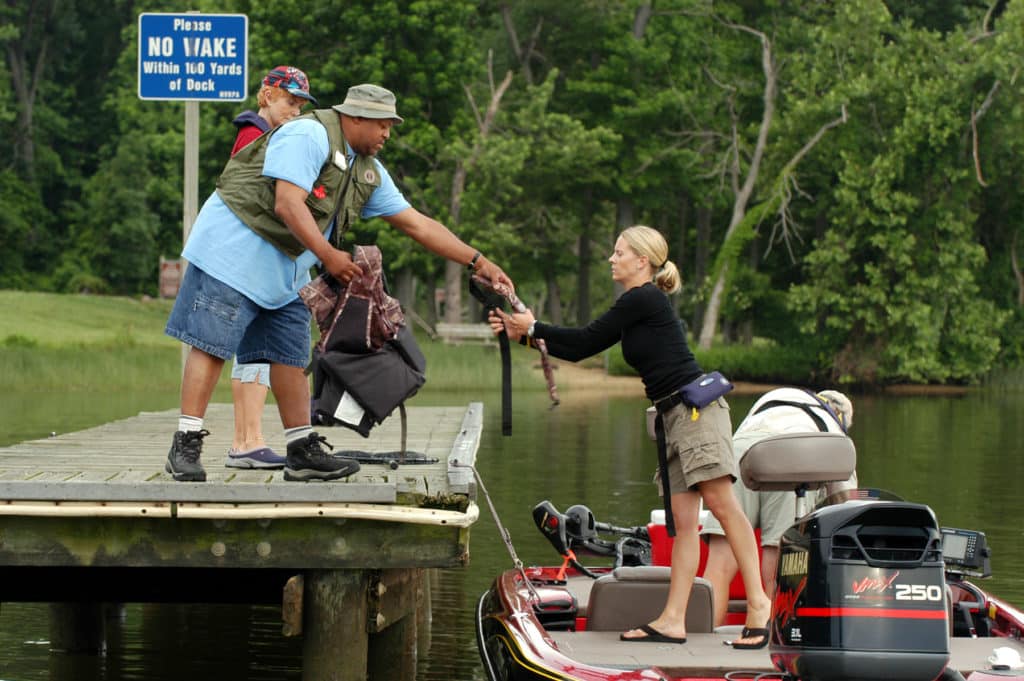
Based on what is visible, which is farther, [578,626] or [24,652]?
[24,652]

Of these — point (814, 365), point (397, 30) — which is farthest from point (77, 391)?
point (814, 365)

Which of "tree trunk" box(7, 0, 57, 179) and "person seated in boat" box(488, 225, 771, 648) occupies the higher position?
"tree trunk" box(7, 0, 57, 179)

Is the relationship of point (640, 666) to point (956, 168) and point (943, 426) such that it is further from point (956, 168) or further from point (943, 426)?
point (956, 168)

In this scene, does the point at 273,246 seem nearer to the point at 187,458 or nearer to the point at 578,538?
the point at 187,458

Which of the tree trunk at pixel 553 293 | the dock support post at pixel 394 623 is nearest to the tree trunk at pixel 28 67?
the tree trunk at pixel 553 293

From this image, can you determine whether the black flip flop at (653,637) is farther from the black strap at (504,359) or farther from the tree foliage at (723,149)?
the tree foliage at (723,149)

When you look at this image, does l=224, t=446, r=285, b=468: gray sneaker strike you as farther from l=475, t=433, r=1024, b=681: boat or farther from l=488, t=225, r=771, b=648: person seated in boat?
l=488, t=225, r=771, b=648: person seated in boat

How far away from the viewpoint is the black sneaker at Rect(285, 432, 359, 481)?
7.08 m

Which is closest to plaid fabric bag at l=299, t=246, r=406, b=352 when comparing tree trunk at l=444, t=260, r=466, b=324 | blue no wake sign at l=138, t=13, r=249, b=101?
blue no wake sign at l=138, t=13, r=249, b=101

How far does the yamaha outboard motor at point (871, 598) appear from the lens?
18.4ft

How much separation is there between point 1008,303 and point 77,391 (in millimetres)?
26809

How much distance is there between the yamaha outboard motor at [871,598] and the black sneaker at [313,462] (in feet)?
7.10

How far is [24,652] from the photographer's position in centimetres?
978

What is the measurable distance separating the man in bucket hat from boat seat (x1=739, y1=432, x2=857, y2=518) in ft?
5.69
